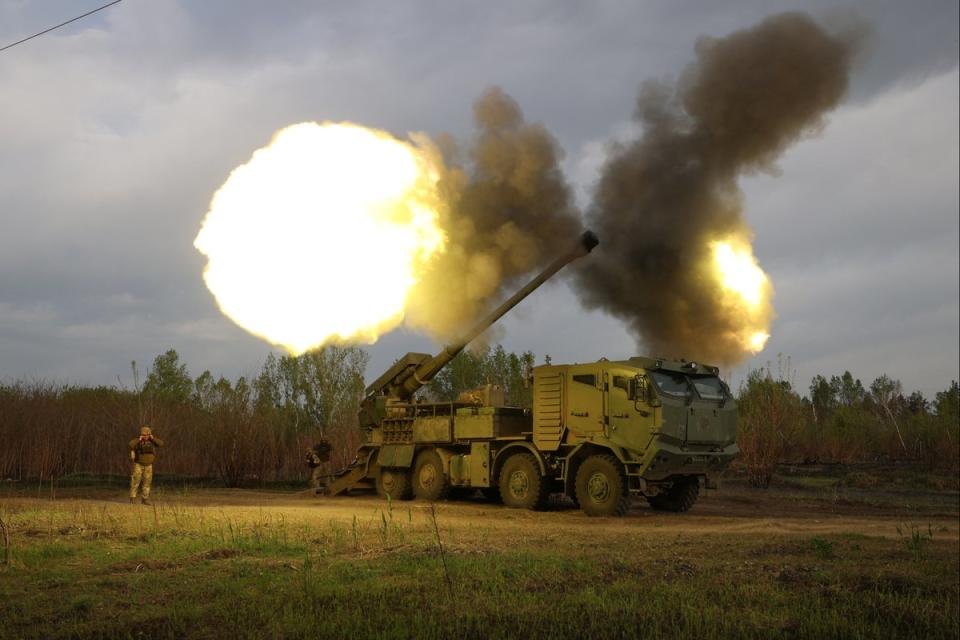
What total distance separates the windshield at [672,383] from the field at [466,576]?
253 cm

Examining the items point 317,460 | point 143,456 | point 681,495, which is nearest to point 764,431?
point 681,495

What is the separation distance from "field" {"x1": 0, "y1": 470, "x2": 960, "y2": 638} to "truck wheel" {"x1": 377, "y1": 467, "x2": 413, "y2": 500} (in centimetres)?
483

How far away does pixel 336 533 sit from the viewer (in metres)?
13.5

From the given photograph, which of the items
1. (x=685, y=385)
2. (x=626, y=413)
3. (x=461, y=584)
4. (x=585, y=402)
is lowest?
(x=461, y=584)

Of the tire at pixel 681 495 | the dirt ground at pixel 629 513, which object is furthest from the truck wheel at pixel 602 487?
the tire at pixel 681 495

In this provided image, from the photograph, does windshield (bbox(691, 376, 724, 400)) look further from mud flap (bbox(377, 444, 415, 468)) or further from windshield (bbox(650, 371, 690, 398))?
mud flap (bbox(377, 444, 415, 468))

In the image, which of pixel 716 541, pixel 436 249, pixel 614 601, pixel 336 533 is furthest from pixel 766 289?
pixel 614 601

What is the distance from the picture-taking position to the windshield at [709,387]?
1803 cm

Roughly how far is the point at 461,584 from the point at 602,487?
8761 millimetres

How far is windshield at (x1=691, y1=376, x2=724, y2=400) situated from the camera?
59.2 ft

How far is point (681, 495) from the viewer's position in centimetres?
1922

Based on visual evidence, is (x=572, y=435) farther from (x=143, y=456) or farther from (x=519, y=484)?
(x=143, y=456)

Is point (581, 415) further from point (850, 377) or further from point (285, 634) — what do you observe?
point (850, 377)

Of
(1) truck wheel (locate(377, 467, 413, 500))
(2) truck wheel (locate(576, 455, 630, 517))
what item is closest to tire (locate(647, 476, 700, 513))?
(2) truck wheel (locate(576, 455, 630, 517))
